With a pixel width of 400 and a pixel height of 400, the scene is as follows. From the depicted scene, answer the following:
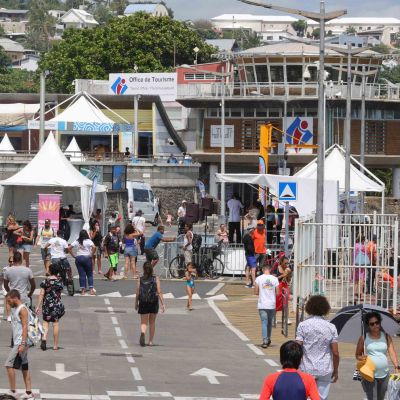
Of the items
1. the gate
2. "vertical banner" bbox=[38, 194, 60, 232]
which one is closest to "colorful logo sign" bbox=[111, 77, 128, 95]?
"vertical banner" bbox=[38, 194, 60, 232]

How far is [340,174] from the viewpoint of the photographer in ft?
121

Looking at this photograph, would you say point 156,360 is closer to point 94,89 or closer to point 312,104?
point 312,104

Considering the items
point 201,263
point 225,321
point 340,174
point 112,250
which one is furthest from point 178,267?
point 340,174

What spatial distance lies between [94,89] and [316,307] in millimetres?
57537

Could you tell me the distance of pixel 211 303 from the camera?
2080 cm

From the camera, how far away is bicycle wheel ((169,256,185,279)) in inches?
1001

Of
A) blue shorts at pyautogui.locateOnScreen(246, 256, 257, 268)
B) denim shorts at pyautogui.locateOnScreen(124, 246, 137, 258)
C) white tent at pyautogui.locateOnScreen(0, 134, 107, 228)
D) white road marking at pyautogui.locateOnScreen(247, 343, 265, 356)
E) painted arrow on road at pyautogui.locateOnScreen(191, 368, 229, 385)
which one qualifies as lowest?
white road marking at pyautogui.locateOnScreen(247, 343, 265, 356)

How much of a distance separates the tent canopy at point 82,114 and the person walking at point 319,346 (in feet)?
125

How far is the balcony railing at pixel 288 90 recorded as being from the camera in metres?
59.3

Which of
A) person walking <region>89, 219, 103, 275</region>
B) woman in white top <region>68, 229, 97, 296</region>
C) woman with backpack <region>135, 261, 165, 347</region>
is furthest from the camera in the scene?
person walking <region>89, 219, 103, 275</region>

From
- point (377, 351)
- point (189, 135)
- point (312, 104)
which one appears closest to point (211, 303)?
point (377, 351)

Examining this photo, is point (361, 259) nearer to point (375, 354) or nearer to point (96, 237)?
point (375, 354)

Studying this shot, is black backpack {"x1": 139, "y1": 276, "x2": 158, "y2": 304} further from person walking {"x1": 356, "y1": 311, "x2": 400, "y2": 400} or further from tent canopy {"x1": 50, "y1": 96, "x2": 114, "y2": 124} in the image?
tent canopy {"x1": 50, "y1": 96, "x2": 114, "y2": 124}

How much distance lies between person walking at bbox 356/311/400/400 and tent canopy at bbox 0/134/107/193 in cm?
2432
